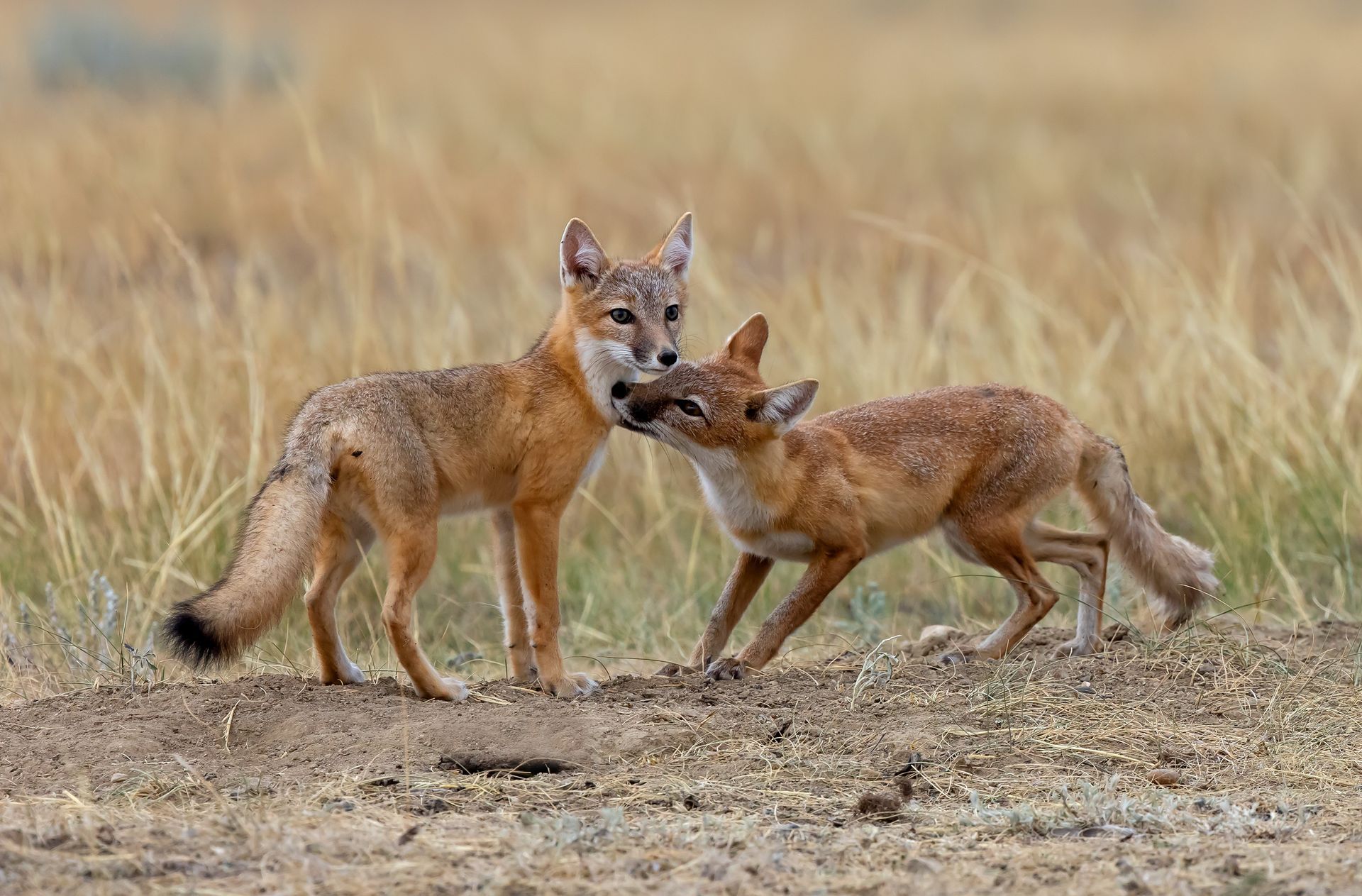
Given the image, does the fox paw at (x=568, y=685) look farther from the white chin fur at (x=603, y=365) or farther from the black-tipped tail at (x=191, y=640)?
the black-tipped tail at (x=191, y=640)

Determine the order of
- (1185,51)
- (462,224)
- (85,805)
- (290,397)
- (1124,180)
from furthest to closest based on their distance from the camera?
(1185,51) → (1124,180) → (462,224) → (290,397) → (85,805)

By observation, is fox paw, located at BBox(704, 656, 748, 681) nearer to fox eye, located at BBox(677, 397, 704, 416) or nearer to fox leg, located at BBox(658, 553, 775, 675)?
fox leg, located at BBox(658, 553, 775, 675)

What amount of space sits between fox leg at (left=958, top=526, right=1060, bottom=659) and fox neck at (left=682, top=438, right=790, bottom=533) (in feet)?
2.40

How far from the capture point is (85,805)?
3691 mm

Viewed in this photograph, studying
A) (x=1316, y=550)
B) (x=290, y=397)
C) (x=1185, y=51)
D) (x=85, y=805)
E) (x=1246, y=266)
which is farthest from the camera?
(x=1185, y=51)

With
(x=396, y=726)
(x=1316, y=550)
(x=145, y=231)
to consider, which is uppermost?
(x=145, y=231)

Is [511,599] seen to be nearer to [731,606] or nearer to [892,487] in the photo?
[731,606]

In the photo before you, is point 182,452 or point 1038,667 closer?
point 1038,667

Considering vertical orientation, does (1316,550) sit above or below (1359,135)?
below

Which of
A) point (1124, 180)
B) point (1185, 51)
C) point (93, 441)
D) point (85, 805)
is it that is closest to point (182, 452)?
point (93, 441)

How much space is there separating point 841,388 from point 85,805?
5170 millimetres

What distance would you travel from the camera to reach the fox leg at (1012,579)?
5449mm

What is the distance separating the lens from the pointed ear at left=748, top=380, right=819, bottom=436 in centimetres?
527

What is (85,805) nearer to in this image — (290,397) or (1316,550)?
(290,397)
